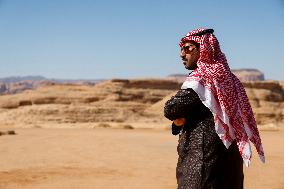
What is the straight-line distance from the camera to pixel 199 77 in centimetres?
310

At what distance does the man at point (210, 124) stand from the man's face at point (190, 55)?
0.05 meters

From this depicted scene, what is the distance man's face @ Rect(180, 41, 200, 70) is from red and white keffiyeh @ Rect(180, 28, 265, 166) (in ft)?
0.14

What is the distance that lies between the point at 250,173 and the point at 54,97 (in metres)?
43.0

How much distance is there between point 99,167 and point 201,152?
8423 millimetres

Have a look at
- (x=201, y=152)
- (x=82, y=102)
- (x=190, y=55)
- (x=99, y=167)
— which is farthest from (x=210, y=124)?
(x=82, y=102)

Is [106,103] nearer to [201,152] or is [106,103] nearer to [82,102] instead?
[82,102]

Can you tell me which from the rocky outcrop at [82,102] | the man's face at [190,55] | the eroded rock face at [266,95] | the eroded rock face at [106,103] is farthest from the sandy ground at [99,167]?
the eroded rock face at [266,95]

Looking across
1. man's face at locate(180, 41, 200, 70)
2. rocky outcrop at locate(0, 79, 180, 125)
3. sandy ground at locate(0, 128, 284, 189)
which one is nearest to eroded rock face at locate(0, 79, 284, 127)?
rocky outcrop at locate(0, 79, 180, 125)

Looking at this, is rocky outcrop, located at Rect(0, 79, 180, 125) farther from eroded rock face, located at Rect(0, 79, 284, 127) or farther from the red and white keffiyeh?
the red and white keffiyeh

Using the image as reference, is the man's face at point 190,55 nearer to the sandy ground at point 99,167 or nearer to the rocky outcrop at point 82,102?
the sandy ground at point 99,167

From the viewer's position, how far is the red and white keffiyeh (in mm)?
3043

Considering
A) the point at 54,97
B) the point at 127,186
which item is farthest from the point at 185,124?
the point at 54,97

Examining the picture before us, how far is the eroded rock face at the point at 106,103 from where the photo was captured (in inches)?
1655

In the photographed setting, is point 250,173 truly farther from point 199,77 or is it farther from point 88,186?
point 199,77
